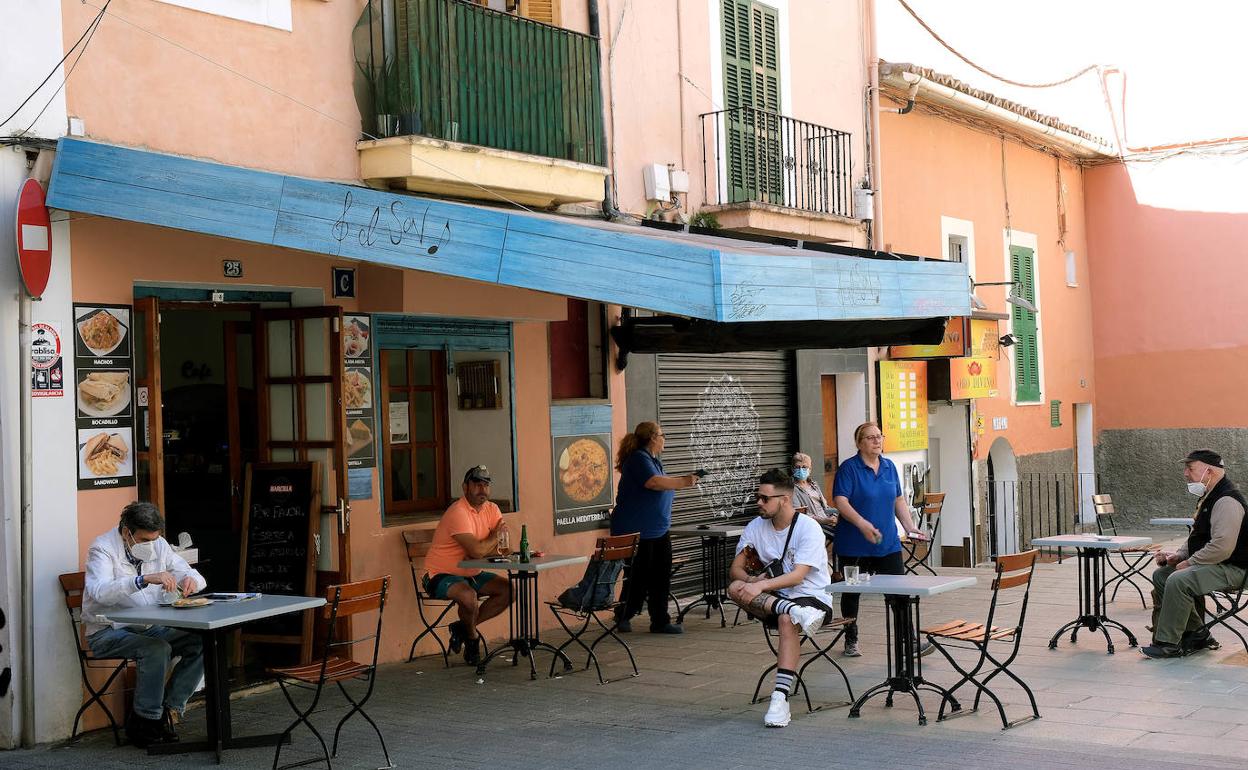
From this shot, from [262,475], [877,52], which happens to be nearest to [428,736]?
[262,475]

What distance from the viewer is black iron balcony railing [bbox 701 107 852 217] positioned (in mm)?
13695

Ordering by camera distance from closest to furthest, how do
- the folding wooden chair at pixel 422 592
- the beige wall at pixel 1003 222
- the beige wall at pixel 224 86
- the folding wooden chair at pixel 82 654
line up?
1. the folding wooden chair at pixel 82 654
2. the beige wall at pixel 224 86
3. the folding wooden chair at pixel 422 592
4. the beige wall at pixel 1003 222

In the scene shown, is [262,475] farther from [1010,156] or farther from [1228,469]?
[1228,469]

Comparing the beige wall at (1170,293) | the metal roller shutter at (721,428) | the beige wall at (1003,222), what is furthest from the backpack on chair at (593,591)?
the beige wall at (1170,293)

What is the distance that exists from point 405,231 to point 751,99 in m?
7.65

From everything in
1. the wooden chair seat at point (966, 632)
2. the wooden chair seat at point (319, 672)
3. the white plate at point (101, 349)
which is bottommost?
the wooden chair seat at point (966, 632)

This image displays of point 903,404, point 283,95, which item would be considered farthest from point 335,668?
point 903,404

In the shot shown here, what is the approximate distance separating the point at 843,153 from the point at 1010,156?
5824 millimetres

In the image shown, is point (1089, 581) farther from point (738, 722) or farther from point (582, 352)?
point (582, 352)

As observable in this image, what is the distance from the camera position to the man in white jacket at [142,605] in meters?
7.49

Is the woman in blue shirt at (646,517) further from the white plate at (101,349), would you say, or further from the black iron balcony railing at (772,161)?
the white plate at (101,349)

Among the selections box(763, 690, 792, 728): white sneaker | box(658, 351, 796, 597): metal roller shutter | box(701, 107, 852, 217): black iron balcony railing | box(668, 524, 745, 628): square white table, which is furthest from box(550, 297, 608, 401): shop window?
box(763, 690, 792, 728): white sneaker

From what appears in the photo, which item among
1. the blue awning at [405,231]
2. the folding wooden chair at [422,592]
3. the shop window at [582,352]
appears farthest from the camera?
the shop window at [582,352]

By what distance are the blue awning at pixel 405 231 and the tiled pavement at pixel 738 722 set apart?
2.41 metres
